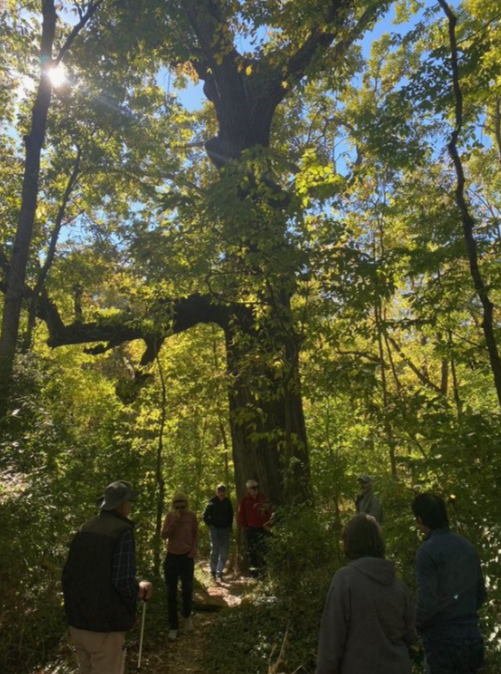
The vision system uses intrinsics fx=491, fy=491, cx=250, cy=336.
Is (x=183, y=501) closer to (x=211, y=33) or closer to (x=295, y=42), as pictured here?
(x=295, y=42)

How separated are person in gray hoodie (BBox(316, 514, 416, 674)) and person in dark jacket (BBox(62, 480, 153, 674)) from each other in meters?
1.61

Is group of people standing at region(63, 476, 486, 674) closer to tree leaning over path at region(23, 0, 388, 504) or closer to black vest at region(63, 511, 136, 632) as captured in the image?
black vest at region(63, 511, 136, 632)

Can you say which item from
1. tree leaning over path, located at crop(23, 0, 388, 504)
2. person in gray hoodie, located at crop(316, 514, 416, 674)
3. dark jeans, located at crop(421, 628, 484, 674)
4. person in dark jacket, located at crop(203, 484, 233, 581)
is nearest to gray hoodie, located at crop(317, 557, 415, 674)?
person in gray hoodie, located at crop(316, 514, 416, 674)

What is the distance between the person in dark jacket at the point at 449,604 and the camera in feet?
9.59

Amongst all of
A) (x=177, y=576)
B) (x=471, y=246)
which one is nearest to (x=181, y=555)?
(x=177, y=576)

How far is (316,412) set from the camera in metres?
11.0

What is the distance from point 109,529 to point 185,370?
6.50m

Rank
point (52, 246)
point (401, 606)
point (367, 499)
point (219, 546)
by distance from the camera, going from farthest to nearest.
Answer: point (52, 246)
point (219, 546)
point (367, 499)
point (401, 606)

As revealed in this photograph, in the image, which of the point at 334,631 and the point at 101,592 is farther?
the point at 101,592

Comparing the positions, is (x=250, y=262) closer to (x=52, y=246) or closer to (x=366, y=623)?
(x=366, y=623)

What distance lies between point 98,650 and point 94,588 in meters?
0.45

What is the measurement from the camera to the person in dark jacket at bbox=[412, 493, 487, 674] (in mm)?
2922

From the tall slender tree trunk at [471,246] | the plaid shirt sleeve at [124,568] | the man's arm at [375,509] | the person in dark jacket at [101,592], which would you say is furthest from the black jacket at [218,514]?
the tall slender tree trunk at [471,246]

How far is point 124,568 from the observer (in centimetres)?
341
